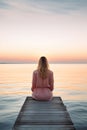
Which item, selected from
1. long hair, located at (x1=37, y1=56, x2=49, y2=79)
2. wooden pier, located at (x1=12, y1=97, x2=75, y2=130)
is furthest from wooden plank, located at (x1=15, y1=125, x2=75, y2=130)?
long hair, located at (x1=37, y1=56, x2=49, y2=79)

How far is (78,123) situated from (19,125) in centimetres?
714

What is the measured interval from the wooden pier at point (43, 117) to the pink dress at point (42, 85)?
29cm

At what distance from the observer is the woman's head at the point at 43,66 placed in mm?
11039

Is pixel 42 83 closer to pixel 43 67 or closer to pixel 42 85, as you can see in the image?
pixel 42 85

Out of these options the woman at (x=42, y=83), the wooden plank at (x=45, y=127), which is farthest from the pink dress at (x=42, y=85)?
the wooden plank at (x=45, y=127)

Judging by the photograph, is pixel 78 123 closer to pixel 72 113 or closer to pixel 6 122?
pixel 72 113

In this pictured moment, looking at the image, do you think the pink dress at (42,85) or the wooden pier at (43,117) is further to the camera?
the pink dress at (42,85)

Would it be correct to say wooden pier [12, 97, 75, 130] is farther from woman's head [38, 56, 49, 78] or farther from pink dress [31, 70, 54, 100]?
woman's head [38, 56, 49, 78]

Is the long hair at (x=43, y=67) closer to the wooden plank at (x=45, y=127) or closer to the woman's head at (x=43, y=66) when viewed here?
the woman's head at (x=43, y=66)

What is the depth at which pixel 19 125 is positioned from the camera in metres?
7.94

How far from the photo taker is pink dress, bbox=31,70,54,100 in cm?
1142

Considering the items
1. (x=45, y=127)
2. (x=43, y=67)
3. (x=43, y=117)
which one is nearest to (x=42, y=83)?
(x=43, y=67)

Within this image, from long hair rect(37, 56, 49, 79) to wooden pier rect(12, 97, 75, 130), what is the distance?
1.13m

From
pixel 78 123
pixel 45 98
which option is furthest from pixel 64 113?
pixel 78 123
